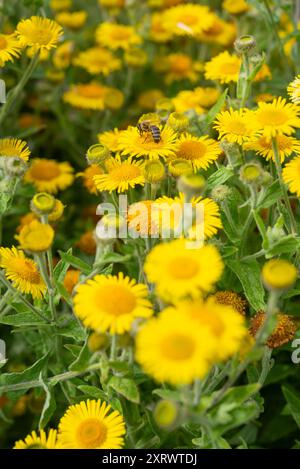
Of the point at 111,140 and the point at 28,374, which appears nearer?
the point at 28,374

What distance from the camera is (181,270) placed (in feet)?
4.13

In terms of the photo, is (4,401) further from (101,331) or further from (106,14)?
(106,14)

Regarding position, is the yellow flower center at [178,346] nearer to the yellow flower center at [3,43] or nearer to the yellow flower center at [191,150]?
the yellow flower center at [191,150]

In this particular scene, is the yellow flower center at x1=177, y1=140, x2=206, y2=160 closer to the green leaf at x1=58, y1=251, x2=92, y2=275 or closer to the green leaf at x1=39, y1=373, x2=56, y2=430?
the green leaf at x1=58, y1=251, x2=92, y2=275

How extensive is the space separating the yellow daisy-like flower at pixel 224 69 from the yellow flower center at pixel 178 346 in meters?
1.07

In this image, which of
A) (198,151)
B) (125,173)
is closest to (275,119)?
(198,151)

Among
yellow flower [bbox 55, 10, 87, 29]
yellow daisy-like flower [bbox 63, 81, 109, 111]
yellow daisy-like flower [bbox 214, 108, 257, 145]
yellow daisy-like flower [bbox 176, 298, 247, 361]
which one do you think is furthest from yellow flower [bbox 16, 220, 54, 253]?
yellow flower [bbox 55, 10, 87, 29]

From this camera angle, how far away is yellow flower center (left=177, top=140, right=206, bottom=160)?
1707 millimetres

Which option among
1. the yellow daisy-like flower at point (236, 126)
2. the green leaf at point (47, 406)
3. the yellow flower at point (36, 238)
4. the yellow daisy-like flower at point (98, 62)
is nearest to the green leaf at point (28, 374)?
the green leaf at point (47, 406)

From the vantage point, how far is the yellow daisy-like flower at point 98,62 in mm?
2512

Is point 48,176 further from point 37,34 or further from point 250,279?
point 250,279

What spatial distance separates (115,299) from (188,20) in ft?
4.72

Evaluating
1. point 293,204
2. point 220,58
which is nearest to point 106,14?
point 220,58
